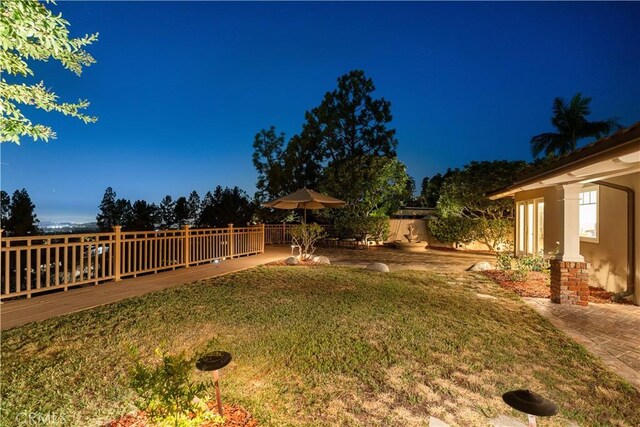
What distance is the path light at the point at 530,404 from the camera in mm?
1596

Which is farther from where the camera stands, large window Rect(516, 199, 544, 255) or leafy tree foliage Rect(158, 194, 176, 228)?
leafy tree foliage Rect(158, 194, 176, 228)

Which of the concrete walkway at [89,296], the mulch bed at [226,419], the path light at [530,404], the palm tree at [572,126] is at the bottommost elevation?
the concrete walkway at [89,296]

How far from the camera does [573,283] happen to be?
5.48 metres

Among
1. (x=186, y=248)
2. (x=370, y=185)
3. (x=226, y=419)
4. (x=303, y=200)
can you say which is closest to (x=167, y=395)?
(x=226, y=419)

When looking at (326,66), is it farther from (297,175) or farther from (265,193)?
(265,193)

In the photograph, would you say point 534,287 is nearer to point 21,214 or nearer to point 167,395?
point 167,395

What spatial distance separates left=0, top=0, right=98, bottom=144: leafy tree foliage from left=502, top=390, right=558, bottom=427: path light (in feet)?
11.9

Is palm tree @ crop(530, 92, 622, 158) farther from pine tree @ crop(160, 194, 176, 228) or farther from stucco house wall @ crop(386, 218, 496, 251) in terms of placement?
pine tree @ crop(160, 194, 176, 228)

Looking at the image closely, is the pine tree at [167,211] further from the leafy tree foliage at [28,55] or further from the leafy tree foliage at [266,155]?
the leafy tree foliage at [28,55]

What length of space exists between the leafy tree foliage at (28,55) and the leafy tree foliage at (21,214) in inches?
562

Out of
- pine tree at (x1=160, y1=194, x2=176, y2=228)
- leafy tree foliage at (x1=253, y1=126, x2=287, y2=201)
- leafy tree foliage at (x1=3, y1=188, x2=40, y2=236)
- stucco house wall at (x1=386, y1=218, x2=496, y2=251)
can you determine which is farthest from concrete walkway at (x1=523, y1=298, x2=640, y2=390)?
pine tree at (x1=160, y1=194, x2=176, y2=228)

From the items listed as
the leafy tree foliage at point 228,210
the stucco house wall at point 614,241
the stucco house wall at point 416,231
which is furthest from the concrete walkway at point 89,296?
the stucco house wall at point 416,231

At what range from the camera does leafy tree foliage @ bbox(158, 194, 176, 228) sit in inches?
1020

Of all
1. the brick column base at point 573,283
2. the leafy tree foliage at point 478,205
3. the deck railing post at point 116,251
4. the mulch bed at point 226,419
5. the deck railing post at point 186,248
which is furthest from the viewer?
the leafy tree foliage at point 478,205
